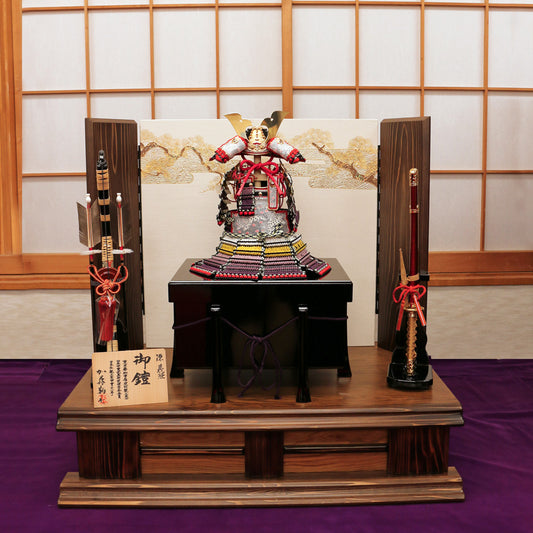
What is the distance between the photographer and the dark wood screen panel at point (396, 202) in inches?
104

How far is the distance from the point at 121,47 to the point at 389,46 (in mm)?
1560

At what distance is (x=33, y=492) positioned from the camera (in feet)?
7.30

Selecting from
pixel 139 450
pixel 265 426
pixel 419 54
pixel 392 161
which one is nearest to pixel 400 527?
pixel 265 426

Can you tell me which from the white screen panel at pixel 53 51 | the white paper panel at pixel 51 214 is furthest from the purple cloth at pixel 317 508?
the white screen panel at pixel 53 51

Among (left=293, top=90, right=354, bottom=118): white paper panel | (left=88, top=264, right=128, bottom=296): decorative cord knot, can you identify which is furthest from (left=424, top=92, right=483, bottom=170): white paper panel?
(left=88, top=264, right=128, bottom=296): decorative cord knot

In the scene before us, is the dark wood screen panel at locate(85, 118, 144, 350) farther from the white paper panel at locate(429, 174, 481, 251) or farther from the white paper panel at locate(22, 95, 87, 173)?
the white paper panel at locate(429, 174, 481, 251)

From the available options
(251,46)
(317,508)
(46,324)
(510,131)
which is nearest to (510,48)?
(510,131)

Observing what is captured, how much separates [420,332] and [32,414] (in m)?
1.84

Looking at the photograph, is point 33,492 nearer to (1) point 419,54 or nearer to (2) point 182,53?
(2) point 182,53

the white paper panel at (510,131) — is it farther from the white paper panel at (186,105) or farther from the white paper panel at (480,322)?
the white paper panel at (186,105)

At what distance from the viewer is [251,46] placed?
3641mm

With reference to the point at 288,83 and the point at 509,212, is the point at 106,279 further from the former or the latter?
the point at 509,212

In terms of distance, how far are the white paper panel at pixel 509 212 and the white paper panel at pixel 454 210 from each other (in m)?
0.08

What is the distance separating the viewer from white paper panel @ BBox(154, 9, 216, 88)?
3.64m
